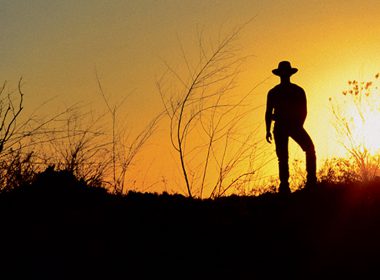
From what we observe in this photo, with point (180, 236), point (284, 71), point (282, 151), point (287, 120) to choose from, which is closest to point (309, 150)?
point (282, 151)

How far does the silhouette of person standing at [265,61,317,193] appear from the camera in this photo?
9648mm

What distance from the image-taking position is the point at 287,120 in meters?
9.66

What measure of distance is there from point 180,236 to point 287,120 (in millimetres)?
3481

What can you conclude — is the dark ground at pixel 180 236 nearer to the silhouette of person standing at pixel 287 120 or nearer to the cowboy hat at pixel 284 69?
the silhouette of person standing at pixel 287 120

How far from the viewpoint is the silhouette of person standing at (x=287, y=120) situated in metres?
9.65

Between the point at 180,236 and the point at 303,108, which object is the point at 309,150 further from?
the point at 180,236

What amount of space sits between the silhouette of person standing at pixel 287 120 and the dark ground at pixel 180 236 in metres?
1.25

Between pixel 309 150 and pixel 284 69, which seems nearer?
pixel 309 150

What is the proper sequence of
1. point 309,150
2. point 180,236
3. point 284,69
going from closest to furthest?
point 180,236 < point 309,150 < point 284,69

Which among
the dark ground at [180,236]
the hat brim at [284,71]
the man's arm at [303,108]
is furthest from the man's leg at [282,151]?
the dark ground at [180,236]

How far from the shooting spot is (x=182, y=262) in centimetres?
645

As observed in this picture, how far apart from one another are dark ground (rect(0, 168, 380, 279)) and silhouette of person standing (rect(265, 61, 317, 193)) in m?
1.25

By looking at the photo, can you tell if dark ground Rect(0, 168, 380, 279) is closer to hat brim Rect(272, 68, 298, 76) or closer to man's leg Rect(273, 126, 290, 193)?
man's leg Rect(273, 126, 290, 193)

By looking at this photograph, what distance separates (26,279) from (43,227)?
3.29 ft
